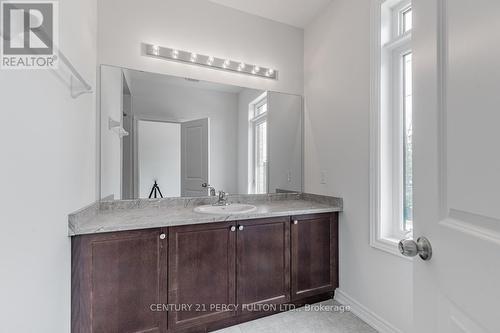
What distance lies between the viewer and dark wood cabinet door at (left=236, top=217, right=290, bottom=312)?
181 cm

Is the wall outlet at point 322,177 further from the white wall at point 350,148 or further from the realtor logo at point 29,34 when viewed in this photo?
the realtor logo at point 29,34

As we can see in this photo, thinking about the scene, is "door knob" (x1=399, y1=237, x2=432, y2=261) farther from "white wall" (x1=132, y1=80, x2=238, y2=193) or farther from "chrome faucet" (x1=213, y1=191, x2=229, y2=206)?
"white wall" (x1=132, y1=80, x2=238, y2=193)

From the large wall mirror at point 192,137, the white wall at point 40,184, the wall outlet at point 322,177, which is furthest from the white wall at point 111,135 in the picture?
the wall outlet at point 322,177

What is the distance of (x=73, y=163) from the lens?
138cm

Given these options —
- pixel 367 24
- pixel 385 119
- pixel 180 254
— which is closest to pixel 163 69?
pixel 180 254

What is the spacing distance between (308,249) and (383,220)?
0.63 m

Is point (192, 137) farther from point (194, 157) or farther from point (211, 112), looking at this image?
point (211, 112)

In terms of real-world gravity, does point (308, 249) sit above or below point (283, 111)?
below

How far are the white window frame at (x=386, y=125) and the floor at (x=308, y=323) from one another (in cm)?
62

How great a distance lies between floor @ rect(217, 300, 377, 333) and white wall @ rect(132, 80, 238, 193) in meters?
1.11

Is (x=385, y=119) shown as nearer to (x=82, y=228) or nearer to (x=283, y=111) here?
(x=283, y=111)

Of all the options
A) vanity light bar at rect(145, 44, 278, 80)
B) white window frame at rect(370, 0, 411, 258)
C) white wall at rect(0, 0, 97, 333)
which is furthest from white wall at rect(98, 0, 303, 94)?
white window frame at rect(370, 0, 411, 258)

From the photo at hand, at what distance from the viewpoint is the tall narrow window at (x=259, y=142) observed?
2.47m

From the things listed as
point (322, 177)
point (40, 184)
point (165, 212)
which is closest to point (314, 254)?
point (322, 177)
